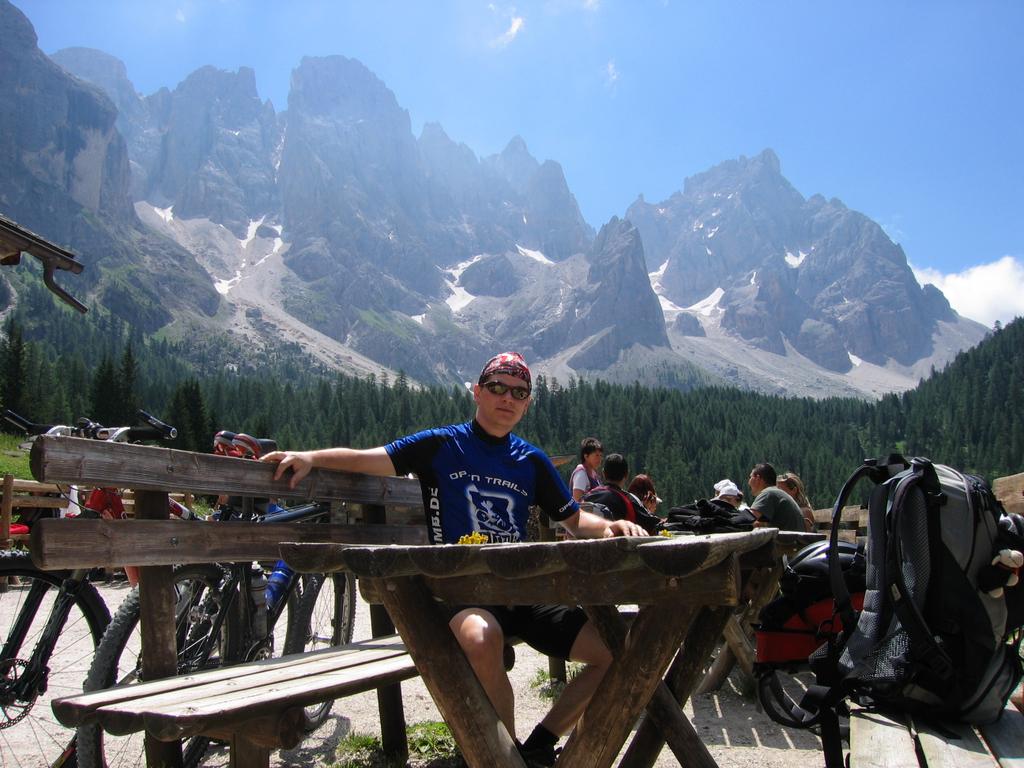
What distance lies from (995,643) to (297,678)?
2496 millimetres

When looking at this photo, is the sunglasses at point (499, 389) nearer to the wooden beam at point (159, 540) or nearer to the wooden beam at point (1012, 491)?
the wooden beam at point (159, 540)

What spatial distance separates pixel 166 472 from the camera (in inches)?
129

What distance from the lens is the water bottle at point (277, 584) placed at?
4688 millimetres

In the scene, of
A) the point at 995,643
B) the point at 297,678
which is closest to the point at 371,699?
the point at 297,678

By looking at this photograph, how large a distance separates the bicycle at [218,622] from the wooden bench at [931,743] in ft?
9.01

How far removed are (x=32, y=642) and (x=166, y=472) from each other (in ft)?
5.73

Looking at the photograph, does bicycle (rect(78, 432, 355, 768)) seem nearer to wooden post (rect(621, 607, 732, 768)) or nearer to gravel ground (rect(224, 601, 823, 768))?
gravel ground (rect(224, 601, 823, 768))

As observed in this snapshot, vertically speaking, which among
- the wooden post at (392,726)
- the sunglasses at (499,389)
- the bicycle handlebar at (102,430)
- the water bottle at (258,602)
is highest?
the sunglasses at (499,389)

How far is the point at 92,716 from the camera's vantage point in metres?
2.51

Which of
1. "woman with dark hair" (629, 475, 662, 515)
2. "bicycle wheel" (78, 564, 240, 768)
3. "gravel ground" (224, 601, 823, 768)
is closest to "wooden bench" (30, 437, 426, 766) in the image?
"bicycle wheel" (78, 564, 240, 768)

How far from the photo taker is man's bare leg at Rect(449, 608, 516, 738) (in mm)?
2754

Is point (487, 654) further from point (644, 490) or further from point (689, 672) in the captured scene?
point (644, 490)

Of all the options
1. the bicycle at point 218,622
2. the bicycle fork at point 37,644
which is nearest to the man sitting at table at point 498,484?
the bicycle at point 218,622

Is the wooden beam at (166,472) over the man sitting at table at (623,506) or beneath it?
over
